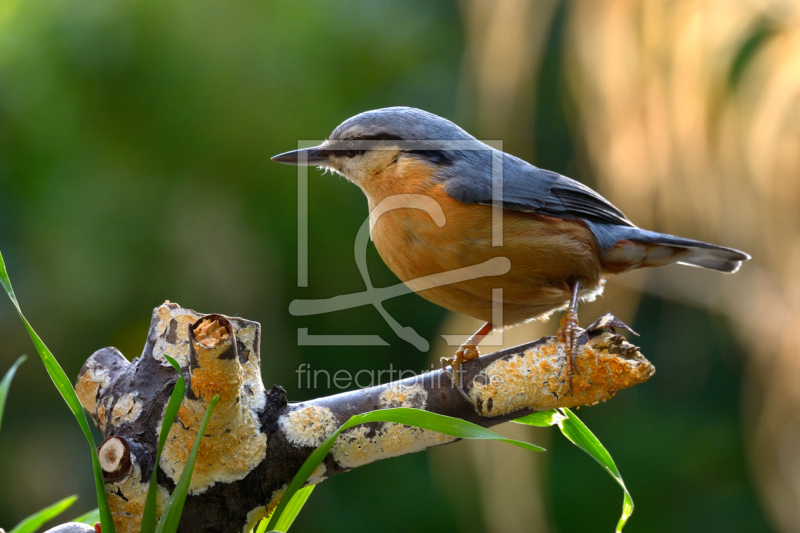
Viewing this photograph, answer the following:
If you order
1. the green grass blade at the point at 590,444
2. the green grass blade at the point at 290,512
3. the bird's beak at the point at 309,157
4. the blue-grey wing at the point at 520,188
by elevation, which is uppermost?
the bird's beak at the point at 309,157

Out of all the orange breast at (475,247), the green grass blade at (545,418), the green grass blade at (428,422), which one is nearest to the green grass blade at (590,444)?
the green grass blade at (545,418)

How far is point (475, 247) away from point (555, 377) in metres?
0.57

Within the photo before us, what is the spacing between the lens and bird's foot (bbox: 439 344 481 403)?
139cm

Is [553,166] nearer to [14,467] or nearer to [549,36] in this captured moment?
[549,36]

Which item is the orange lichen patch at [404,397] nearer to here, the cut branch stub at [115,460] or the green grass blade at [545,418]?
the green grass blade at [545,418]

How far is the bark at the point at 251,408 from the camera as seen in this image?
4.08ft

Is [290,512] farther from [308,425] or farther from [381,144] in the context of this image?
[381,144]

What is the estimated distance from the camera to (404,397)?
141cm

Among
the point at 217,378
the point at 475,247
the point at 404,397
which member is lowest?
the point at 404,397

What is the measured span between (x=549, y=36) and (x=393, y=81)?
3.03 ft

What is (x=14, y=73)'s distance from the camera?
338cm

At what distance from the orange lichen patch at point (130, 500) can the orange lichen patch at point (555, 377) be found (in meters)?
0.66

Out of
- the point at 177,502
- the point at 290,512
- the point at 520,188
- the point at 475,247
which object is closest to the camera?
the point at 177,502

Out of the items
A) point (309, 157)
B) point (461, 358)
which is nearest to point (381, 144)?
point (309, 157)
